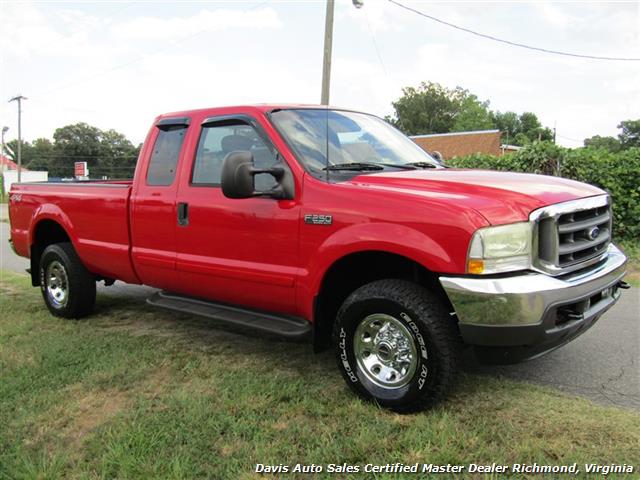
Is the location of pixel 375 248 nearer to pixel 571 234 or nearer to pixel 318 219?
pixel 318 219

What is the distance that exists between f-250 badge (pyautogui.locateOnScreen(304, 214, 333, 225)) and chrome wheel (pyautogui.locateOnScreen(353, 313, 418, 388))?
2.12 ft

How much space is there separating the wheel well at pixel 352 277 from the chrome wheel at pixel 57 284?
10.2ft

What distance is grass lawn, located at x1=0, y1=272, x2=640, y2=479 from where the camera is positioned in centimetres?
284

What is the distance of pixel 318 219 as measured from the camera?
356 cm

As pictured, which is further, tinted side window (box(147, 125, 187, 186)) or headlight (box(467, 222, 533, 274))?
tinted side window (box(147, 125, 187, 186))

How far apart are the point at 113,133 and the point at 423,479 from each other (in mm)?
95531

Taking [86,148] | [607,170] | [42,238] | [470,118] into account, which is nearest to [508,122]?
[470,118]

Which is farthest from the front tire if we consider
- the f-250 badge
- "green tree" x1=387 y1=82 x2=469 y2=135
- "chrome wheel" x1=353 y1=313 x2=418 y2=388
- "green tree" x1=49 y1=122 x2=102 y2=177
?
"green tree" x1=49 y1=122 x2=102 y2=177

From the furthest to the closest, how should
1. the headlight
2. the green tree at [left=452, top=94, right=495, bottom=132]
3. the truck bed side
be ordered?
1. the green tree at [left=452, top=94, right=495, bottom=132]
2. the truck bed side
3. the headlight

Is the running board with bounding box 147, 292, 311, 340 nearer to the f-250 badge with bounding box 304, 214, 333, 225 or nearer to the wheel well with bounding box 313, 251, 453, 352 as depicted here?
the wheel well with bounding box 313, 251, 453, 352

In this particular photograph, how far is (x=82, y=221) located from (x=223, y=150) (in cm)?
190

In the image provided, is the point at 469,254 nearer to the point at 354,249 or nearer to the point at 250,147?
the point at 354,249

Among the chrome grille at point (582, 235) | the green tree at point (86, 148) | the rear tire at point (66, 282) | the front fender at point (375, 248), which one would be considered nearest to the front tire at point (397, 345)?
the front fender at point (375, 248)

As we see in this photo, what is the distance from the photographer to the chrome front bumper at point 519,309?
2.89 m
